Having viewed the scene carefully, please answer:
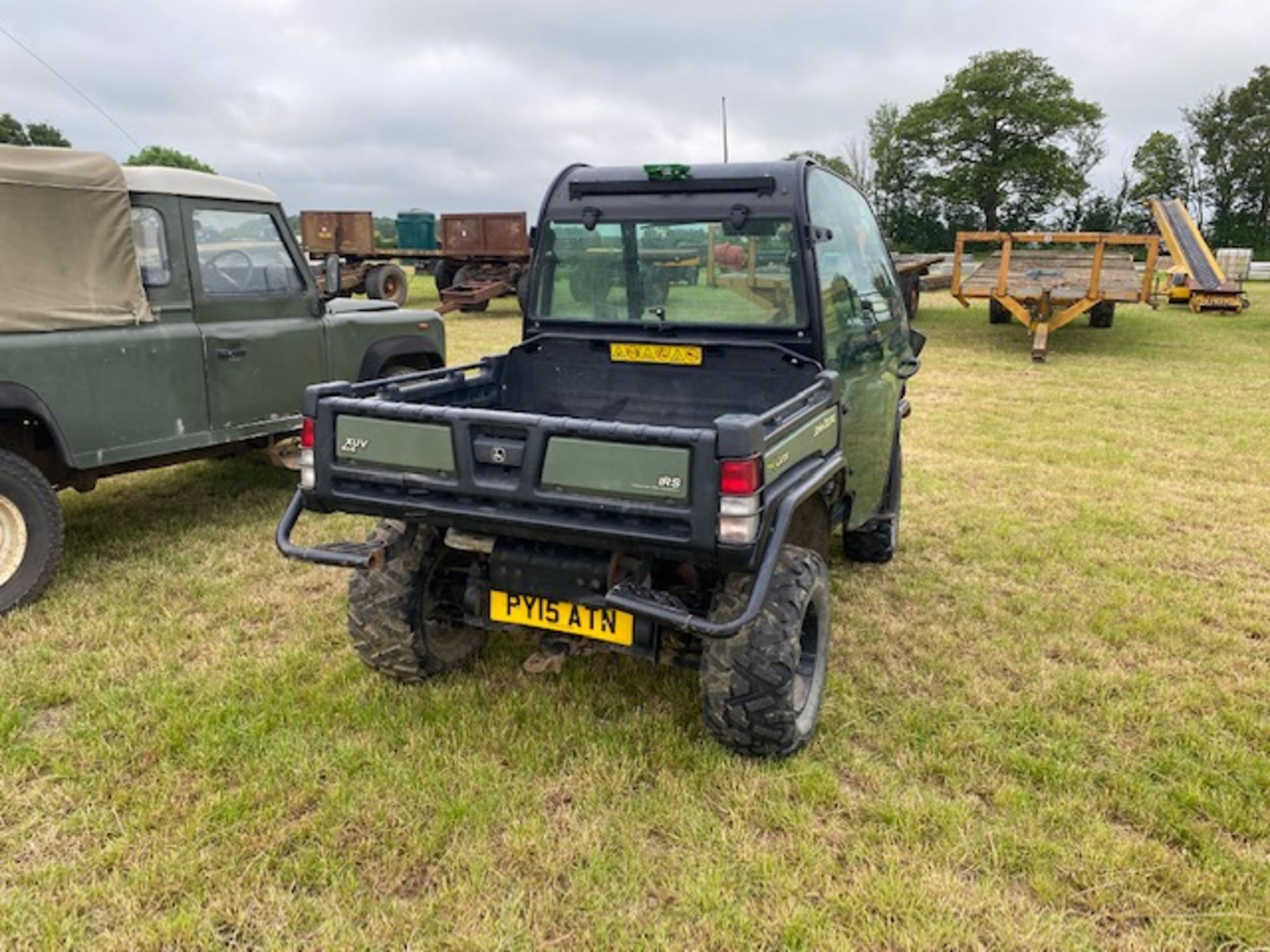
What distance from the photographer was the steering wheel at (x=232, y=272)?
16.2ft

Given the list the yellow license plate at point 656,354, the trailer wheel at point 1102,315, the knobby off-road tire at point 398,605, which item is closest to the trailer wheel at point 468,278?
the trailer wheel at point 1102,315

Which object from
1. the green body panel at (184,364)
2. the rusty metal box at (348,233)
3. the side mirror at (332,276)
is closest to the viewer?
the green body panel at (184,364)

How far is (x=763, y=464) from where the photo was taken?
253 centimetres

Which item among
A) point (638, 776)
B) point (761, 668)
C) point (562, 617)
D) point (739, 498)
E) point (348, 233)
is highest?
point (348, 233)

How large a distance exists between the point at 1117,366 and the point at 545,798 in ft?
37.8

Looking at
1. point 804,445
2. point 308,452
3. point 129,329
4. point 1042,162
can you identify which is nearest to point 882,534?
point 804,445

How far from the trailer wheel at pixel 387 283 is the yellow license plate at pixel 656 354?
14.8 meters

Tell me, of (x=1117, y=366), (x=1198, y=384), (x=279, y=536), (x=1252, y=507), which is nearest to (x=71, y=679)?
(x=279, y=536)

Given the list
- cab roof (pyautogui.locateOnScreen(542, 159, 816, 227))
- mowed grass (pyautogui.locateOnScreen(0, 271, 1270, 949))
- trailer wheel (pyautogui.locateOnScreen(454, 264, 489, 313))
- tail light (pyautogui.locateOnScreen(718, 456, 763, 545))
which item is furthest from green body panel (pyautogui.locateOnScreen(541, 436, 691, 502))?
trailer wheel (pyautogui.locateOnScreen(454, 264, 489, 313))

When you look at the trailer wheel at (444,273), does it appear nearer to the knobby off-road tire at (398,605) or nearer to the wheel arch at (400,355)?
the wheel arch at (400,355)

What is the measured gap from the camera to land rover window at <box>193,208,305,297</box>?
4910 millimetres

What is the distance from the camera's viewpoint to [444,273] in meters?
18.4

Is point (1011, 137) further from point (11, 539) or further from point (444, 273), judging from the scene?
point (11, 539)

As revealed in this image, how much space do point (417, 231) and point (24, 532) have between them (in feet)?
54.9
